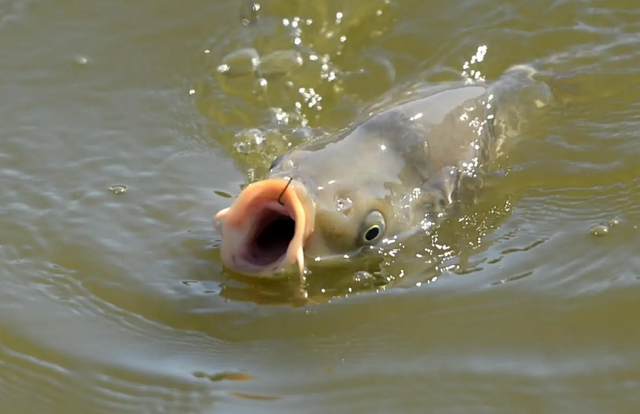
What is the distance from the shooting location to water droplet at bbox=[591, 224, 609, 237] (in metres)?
3.42

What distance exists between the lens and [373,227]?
130 inches

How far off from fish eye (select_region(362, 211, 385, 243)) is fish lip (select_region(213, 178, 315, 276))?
25 centimetres

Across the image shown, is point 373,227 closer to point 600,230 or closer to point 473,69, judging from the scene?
point 600,230

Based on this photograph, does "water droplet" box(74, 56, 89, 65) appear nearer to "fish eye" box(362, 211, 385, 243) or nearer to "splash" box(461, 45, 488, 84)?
"splash" box(461, 45, 488, 84)

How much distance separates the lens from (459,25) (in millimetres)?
5121

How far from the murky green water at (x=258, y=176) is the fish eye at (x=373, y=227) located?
11 centimetres

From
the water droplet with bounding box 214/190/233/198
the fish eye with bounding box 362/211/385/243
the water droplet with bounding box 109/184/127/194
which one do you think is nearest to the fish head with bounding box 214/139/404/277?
the fish eye with bounding box 362/211/385/243

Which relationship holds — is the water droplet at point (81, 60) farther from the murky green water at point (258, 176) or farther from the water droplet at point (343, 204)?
the water droplet at point (343, 204)

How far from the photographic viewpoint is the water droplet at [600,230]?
342cm

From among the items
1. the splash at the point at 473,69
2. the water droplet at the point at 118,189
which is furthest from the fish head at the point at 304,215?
the splash at the point at 473,69

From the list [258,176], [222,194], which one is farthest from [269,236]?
[258,176]

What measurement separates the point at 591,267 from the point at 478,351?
63 centimetres

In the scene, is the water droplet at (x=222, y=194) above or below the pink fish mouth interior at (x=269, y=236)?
above

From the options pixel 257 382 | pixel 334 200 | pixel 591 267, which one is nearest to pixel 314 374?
pixel 257 382
